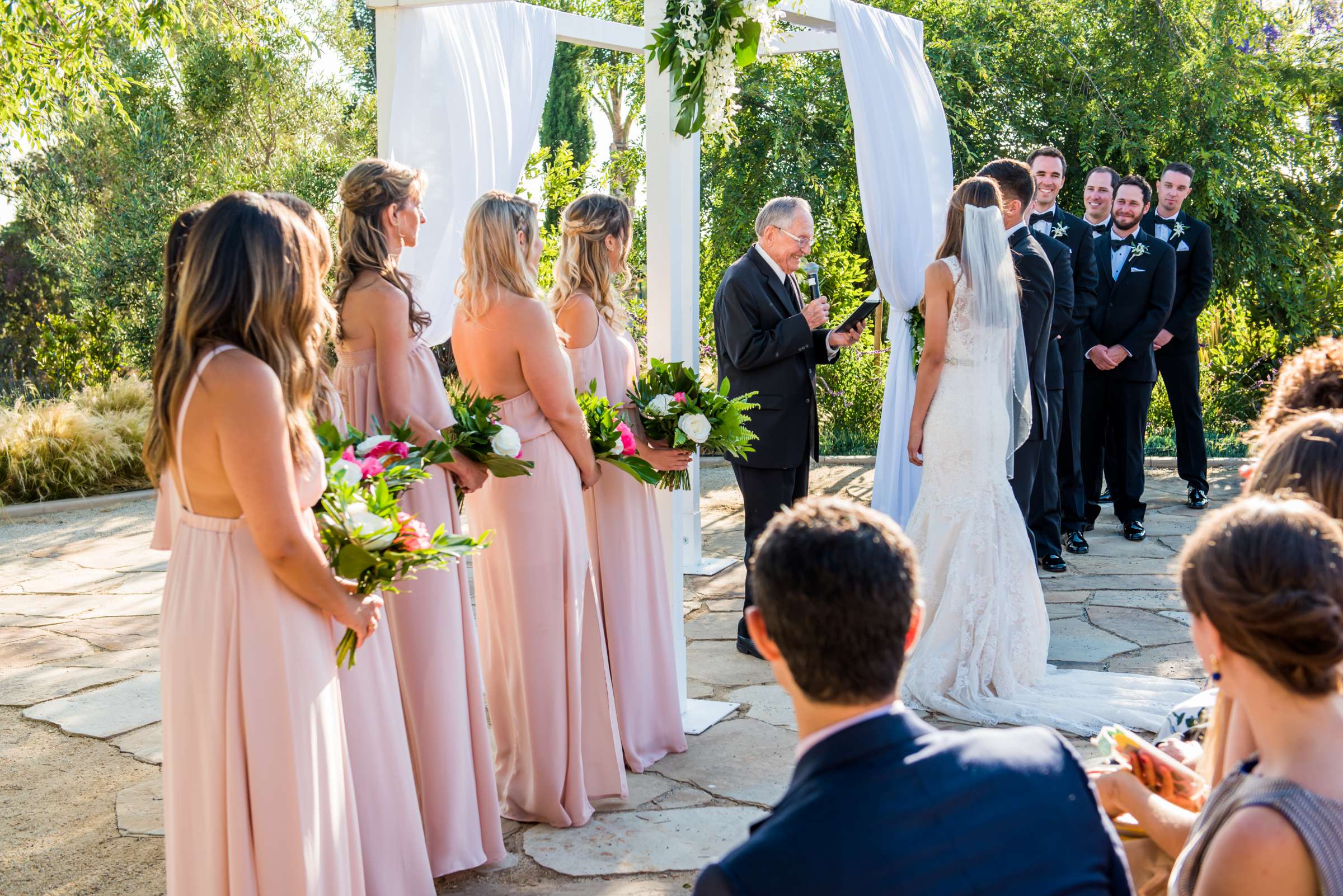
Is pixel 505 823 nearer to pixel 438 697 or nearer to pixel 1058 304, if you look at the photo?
pixel 438 697

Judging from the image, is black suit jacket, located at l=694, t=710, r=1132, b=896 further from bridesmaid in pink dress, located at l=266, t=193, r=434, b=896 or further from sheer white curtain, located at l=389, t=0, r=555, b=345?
sheer white curtain, located at l=389, t=0, r=555, b=345

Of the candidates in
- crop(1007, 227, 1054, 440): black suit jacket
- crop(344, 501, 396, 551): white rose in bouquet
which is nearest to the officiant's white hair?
crop(1007, 227, 1054, 440): black suit jacket

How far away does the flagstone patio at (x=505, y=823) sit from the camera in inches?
136

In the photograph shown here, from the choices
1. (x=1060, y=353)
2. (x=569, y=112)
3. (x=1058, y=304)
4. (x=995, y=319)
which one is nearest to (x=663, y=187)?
(x=995, y=319)

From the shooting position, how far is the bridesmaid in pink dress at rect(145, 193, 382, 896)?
7.82 feet

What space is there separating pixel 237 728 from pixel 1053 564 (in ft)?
17.8

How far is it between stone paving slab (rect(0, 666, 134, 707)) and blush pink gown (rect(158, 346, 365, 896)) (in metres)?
2.97

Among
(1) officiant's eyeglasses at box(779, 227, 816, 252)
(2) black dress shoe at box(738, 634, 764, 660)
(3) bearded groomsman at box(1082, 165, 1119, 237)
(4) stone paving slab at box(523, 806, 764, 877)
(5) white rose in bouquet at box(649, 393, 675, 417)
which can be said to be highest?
(3) bearded groomsman at box(1082, 165, 1119, 237)

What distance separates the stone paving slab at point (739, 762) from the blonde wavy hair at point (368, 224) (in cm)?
186

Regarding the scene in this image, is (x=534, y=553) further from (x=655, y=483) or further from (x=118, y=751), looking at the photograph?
(x=118, y=751)

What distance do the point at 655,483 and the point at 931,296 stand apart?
151 cm

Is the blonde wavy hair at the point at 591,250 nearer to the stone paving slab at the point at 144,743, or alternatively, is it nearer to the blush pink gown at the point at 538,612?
the blush pink gown at the point at 538,612

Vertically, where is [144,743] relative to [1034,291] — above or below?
below

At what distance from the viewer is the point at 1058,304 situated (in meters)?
6.52
